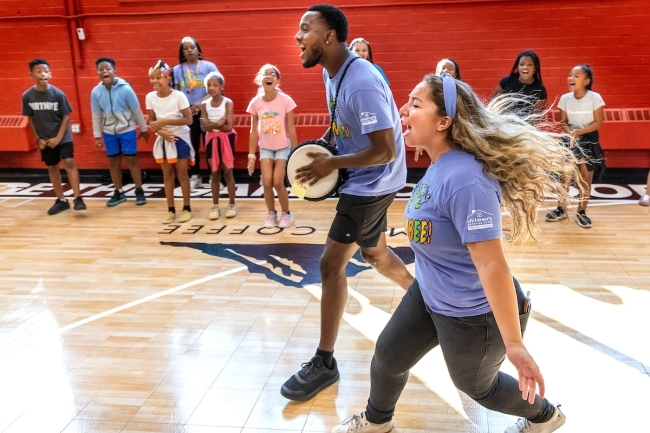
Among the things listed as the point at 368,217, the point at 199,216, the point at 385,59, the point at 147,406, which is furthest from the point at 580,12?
the point at 147,406

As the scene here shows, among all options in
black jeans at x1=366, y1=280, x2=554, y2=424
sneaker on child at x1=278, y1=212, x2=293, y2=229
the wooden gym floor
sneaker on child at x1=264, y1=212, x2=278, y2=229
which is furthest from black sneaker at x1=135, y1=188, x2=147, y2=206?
black jeans at x1=366, y1=280, x2=554, y2=424

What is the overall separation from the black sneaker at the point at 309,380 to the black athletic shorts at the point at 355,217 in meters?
0.64

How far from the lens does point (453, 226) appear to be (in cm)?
193

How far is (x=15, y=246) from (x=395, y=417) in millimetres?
4385

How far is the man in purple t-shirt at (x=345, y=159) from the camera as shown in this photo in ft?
9.23

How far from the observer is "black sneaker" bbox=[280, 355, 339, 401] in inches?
115

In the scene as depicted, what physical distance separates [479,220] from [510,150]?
11.4 inches

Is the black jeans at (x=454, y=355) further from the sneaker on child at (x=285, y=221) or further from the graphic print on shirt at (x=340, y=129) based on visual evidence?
the sneaker on child at (x=285, y=221)

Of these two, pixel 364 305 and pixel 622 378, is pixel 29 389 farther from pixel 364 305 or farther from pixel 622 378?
pixel 622 378

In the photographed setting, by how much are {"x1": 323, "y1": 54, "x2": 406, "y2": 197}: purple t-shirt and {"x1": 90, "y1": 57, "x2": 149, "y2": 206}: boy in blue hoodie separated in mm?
4449

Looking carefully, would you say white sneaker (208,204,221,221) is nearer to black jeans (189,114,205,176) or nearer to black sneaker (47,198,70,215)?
black jeans (189,114,205,176)

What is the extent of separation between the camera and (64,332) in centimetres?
379

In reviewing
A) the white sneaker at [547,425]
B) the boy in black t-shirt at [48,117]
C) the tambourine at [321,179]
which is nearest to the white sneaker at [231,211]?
the boy in black t-shirt at [48,117]

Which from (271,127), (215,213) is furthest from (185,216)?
(271,127)
